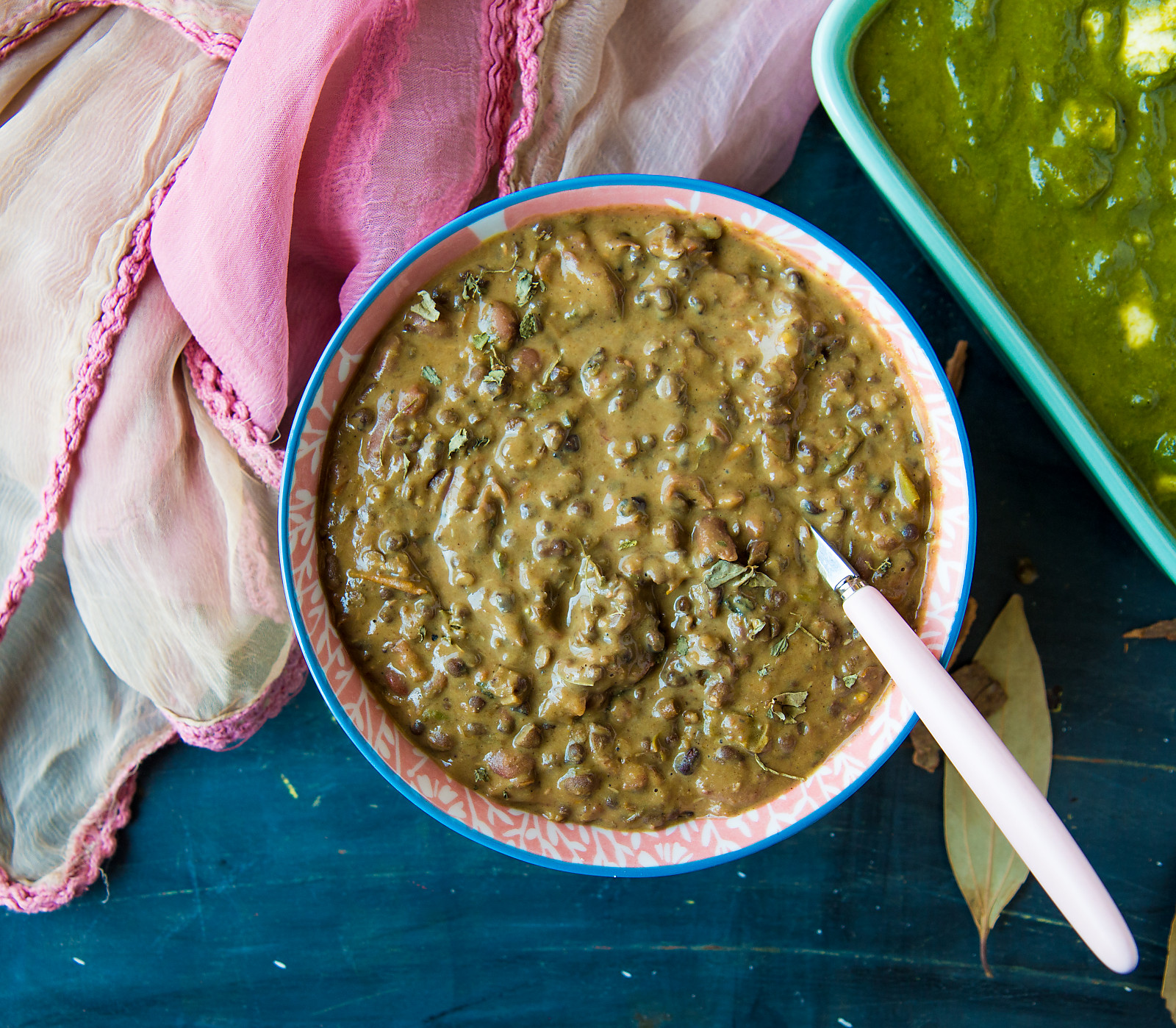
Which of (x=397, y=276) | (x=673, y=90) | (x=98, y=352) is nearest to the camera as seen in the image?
(x=397, y=276)

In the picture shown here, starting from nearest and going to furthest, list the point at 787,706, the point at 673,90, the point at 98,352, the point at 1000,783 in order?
1. the point at 1000,783
2. the point at 787,706
3. the point at 98,352
4. the point at 673,90

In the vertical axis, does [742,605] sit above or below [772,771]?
above

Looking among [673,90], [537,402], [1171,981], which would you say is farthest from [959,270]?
[1171,981]

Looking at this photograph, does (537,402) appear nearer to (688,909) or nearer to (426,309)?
(426,309)

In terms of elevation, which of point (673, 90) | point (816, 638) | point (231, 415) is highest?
point (673, 90)

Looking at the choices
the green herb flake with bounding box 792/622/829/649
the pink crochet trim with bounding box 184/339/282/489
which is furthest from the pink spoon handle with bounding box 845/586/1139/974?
the pink crochet trim with bounding box 184/339/282/489

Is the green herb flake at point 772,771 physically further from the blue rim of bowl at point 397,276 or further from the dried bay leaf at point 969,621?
the dried bay leaf at point 969,621

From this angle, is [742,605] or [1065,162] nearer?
[742,605]
